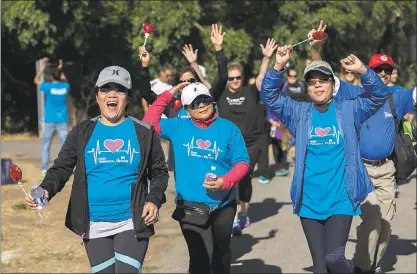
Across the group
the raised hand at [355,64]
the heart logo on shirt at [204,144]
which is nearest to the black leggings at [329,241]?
the heart logo on shirt at [204,144]

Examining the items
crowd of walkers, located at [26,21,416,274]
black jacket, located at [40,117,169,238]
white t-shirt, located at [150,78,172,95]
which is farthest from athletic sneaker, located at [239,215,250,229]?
black jacket, located at [40,117,169,238]

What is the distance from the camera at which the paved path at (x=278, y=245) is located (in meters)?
7.84

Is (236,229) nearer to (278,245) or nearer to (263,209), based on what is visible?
(278,245)

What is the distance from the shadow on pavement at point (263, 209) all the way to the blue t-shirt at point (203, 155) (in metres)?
4.28

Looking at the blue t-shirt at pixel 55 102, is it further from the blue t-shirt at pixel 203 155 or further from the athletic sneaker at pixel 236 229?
the blue t-shirt at pixel 203 155

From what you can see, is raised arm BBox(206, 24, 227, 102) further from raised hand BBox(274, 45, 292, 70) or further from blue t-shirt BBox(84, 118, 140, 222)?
blue t-shirt BBox(84, 118, 140, 222)

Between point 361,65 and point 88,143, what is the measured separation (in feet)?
6.14

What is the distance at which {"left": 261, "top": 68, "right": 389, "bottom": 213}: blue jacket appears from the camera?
560 centimetres

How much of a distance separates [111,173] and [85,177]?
16cm

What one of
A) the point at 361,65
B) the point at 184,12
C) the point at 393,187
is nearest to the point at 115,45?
the point at 184,12

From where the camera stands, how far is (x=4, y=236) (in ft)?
29.7

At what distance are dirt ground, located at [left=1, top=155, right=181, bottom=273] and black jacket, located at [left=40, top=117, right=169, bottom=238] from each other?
2.83 m

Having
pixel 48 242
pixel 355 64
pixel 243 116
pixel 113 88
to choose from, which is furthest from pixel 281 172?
pixel 113 88

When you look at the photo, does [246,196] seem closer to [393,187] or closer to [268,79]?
[393,187]
